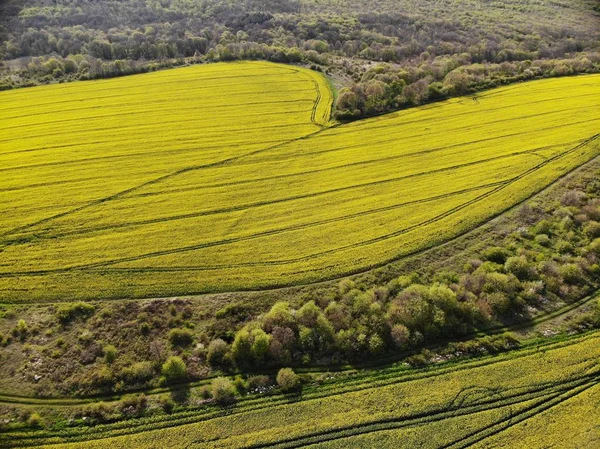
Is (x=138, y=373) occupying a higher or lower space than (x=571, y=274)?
lower

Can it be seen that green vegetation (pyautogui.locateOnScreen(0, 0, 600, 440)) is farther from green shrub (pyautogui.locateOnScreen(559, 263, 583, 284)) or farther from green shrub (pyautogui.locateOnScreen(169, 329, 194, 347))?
green shrub (pyautogui.locateOnScreen(559, 263, 583, 284))

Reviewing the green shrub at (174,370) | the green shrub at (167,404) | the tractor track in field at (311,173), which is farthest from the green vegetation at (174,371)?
the tractor track in field at (311,173)

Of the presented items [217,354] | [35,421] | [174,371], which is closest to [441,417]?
[217,354]

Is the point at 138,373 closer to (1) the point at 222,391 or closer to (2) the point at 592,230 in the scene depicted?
(1) the point at 222,391

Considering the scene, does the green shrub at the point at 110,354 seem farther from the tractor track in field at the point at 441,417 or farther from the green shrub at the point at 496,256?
the green shrub at the point at 496,256

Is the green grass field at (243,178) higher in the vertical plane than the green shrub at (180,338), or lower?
higher
